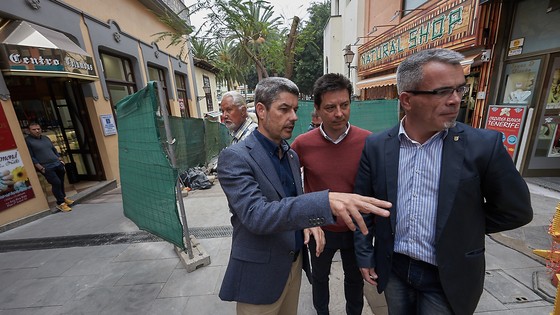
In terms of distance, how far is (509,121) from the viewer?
15.9 ft

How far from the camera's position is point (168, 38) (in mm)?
10812

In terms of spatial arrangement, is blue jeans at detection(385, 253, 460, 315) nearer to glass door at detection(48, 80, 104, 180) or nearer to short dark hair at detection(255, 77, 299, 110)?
short dark hair at detection(255, 77, 299, 110)

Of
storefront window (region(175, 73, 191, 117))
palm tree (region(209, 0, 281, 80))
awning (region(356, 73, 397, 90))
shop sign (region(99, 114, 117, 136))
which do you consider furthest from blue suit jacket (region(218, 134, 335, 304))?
storefront window (region(175, 73, 191, 117))

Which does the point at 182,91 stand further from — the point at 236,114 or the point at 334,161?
the point at 334,161

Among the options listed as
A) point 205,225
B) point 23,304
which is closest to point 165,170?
point 205,225

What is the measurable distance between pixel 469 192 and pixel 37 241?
18.9 feet

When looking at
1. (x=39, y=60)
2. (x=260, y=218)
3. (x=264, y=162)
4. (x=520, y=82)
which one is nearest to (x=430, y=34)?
(x=520, y=82)

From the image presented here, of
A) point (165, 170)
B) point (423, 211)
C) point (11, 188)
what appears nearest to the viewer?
point (423, 211)

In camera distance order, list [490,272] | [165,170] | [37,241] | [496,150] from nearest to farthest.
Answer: [496,150]
[490,272]
[165,170]
[37,241]

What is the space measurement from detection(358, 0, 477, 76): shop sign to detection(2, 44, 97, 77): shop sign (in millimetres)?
8914

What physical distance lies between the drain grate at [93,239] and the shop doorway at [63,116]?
11.0 ft

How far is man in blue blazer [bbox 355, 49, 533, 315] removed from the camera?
3.78 ft

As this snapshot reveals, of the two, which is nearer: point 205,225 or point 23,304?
point 23,304

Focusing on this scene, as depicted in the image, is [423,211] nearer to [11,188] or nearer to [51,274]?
Answer: [51,274]
